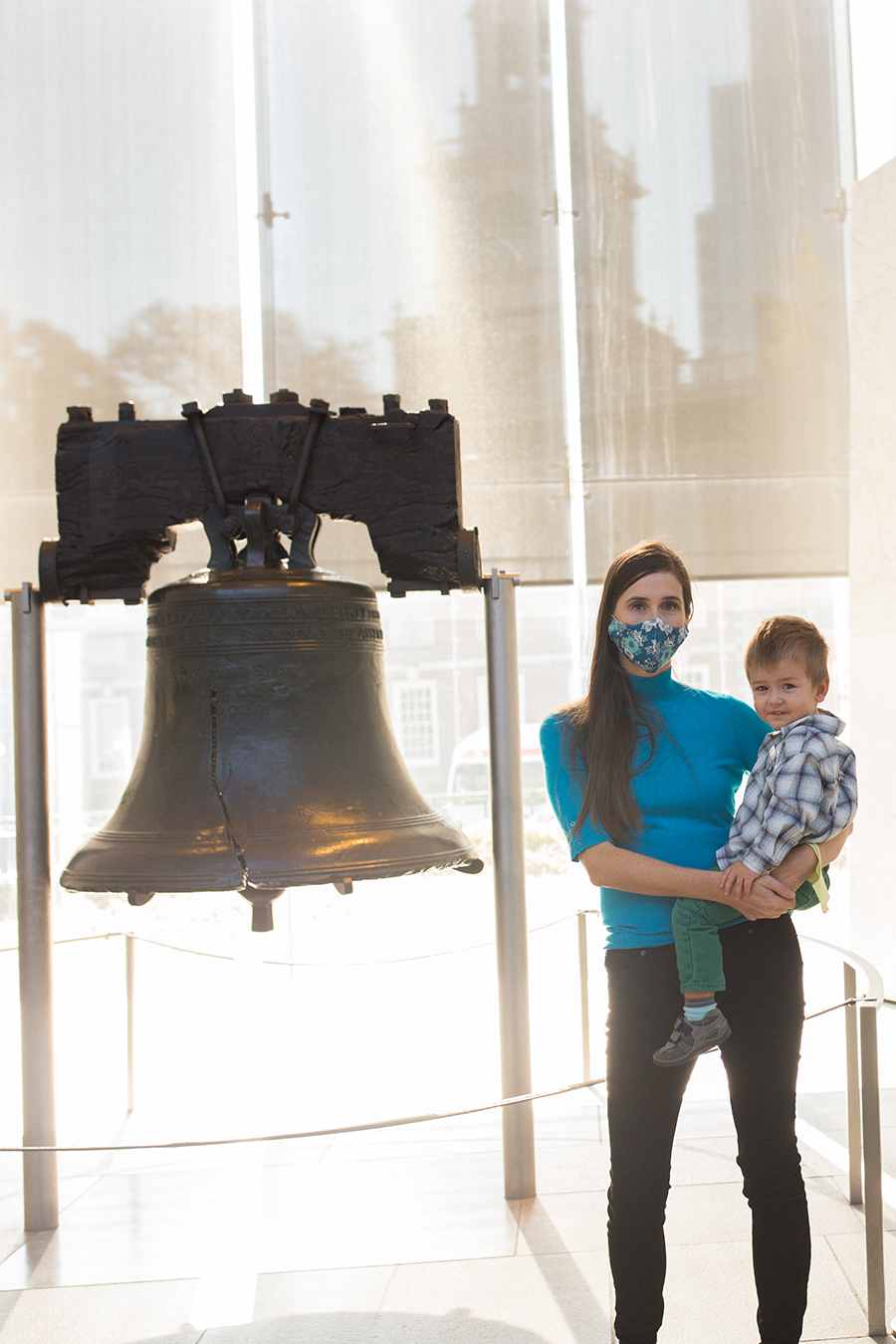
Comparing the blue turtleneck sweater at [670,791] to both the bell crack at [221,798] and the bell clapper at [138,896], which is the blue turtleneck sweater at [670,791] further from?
the bell clapper at [138,896]

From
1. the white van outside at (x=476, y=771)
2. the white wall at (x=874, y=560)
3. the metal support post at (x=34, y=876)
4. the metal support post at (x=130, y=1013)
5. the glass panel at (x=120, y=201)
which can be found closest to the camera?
the metal support post at (x=34, y=876)

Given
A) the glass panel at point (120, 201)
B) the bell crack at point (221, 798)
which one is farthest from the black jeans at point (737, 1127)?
the glass panel at point (120, 201)

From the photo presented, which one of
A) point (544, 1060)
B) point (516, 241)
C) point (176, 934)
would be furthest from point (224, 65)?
point (544, 1060)

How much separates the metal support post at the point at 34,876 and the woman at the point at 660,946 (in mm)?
1341

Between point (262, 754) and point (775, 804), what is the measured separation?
0.80 meters

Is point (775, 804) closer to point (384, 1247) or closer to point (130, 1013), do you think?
point (384, 1247)

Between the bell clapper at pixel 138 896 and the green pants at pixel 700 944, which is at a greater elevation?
the bell clapper at pixel 138 896

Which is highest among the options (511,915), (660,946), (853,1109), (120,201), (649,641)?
(120,201)

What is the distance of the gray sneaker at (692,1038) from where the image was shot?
1.73 m

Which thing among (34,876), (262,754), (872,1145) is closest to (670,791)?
(262,754)

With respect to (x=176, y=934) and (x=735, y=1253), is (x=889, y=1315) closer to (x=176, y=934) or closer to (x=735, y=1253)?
(x=735, y=1253)

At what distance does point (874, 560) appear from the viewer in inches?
176

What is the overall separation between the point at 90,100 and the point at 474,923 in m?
3.95

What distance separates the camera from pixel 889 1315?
224 cm
